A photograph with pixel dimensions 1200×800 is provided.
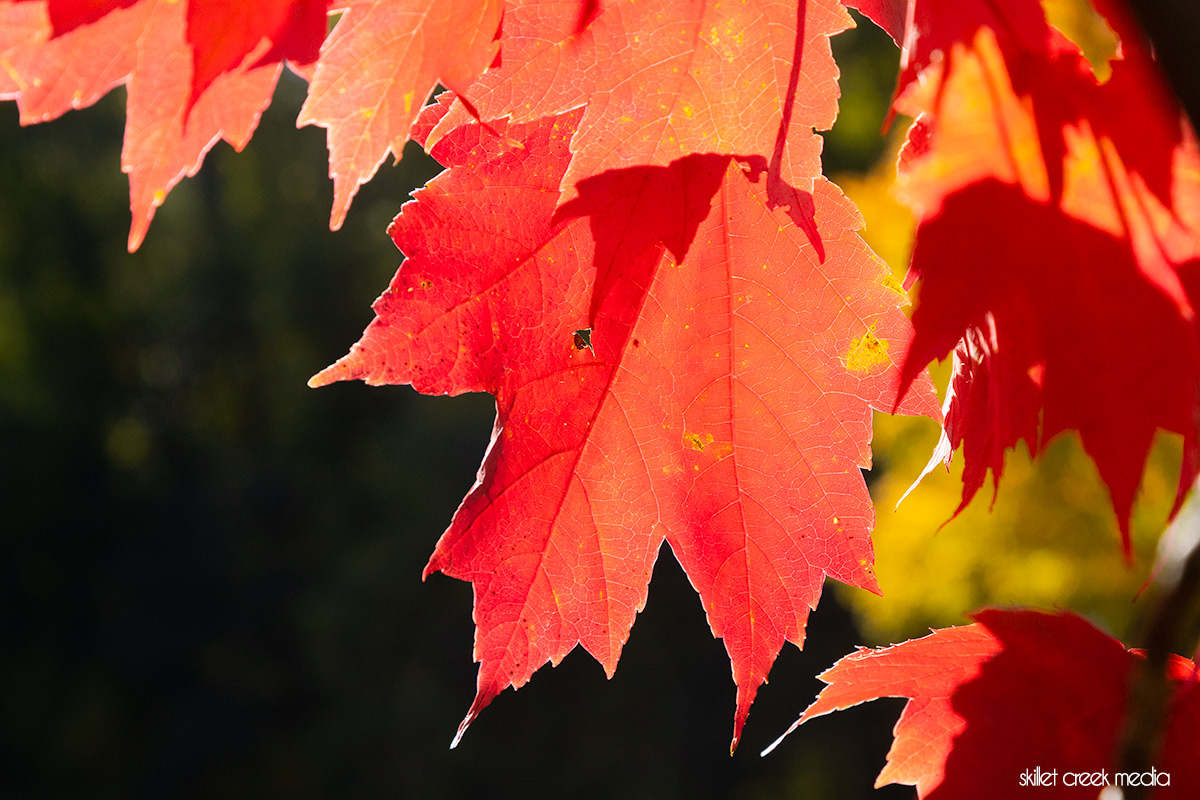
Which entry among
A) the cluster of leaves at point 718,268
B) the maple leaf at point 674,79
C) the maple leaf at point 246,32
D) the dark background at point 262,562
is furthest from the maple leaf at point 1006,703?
the dark background at point 262,562

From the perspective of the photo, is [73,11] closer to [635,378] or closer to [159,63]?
[159,63]

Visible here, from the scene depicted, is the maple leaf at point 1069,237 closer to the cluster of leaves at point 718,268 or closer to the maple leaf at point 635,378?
the cluster of leaves at point 718,268

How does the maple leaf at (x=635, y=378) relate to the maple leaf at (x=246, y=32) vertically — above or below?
below

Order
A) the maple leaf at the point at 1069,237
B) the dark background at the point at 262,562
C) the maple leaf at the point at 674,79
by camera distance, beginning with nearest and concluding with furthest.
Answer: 1. the maple leaf at the point at 1069,237
2. the maple leaf at the point at 674,79
3. the dark background at the point at 262,562

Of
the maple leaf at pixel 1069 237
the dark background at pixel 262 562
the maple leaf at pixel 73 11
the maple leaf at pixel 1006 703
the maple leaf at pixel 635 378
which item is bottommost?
the dark background at pixel 262 562

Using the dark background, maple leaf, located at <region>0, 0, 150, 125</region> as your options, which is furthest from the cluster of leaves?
the dark background

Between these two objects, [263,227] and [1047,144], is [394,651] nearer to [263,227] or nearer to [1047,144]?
[263,227]
